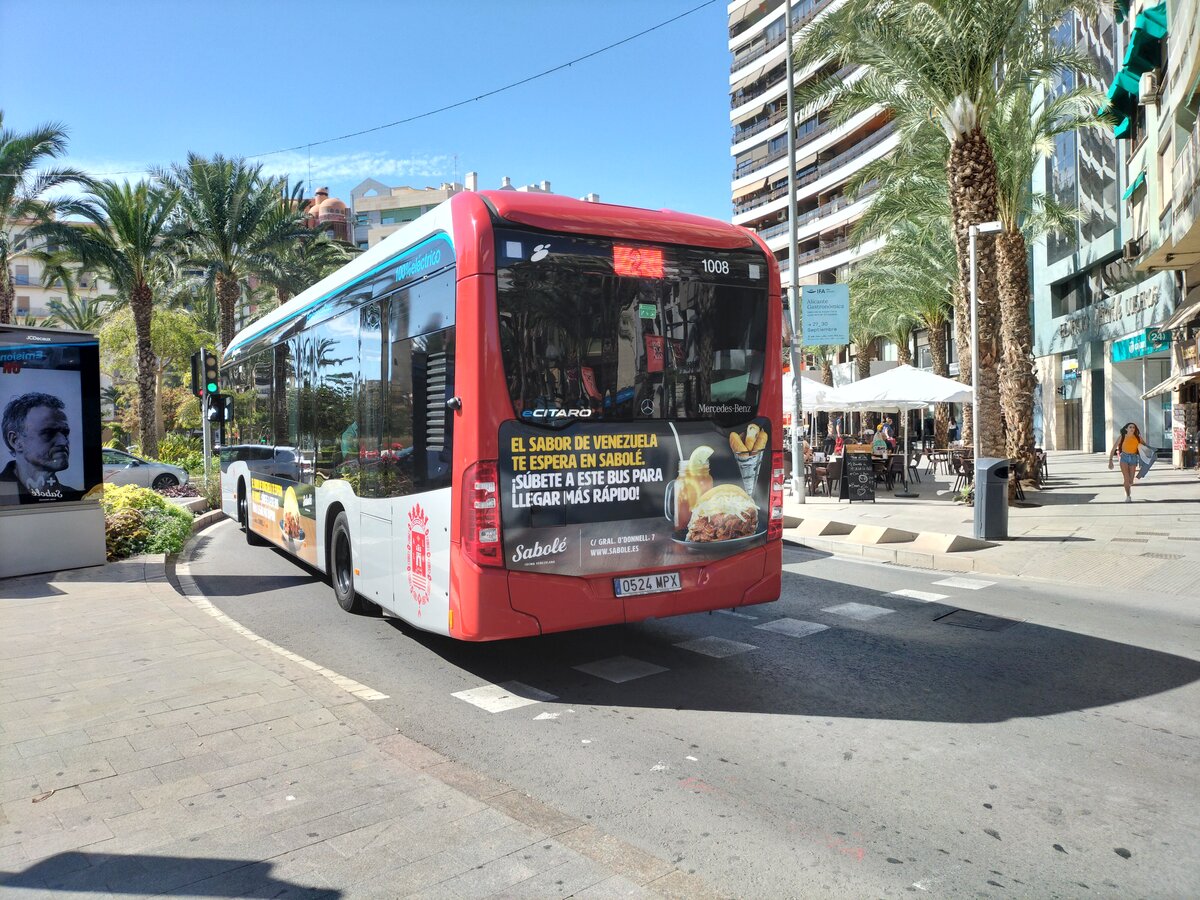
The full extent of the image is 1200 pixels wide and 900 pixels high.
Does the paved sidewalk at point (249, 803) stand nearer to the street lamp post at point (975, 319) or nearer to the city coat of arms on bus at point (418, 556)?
the city coat of arms on bus at point (418, 556)

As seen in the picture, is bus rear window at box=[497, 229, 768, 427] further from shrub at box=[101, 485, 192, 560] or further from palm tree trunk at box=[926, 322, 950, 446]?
palm tree trunk at box=[926, 322, 950, 446]

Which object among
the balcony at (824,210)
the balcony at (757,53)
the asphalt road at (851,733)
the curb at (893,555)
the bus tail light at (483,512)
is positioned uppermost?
the balcony at (757,53)

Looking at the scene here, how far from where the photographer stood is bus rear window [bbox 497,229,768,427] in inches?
225

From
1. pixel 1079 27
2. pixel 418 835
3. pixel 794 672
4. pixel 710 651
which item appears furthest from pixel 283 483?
pixel 1079 27

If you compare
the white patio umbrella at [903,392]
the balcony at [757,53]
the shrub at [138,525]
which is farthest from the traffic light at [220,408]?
the balcony at [757,53]

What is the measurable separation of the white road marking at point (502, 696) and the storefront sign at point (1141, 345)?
2348 cm

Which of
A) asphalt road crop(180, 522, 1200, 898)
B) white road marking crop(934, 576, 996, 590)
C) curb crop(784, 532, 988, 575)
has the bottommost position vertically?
asphalt road crop(180, 522, 1200, 898)

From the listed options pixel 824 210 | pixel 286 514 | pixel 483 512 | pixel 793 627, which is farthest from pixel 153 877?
pixel 824 210

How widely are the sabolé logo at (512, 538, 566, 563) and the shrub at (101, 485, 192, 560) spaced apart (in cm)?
753

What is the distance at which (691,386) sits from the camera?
6289 millimetres

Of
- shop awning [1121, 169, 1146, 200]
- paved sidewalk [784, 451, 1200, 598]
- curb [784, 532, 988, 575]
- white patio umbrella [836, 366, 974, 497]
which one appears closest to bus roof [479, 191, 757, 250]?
curb [784, 532, 988, 575]

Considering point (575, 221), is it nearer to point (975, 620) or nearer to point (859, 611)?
point (859, 611)

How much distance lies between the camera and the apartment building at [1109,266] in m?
23.0

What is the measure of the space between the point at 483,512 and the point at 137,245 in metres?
27.8
